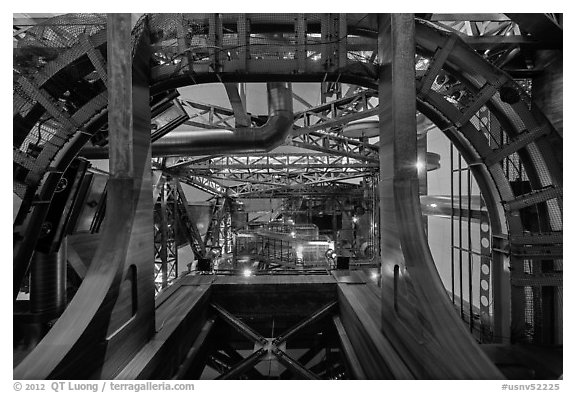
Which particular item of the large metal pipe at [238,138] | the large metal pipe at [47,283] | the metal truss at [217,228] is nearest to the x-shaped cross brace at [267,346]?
the large metal pipe at [47,283]

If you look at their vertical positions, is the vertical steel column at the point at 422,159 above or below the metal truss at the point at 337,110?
below

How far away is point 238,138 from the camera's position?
258 inches

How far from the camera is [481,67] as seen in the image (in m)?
3.29

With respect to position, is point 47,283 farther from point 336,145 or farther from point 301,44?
point 336,145

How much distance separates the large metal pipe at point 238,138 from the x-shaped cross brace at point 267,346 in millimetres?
3852

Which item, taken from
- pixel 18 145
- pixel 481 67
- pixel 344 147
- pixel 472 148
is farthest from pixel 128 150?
pixel 344 147

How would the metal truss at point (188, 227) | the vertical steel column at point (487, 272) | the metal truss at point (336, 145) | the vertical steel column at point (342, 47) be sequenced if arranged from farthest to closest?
the metal truss at point (188, 227) < the metal truss at point (336, 145) < the vertical steel column at point (487, 272) < the vertical steel column at point (342, 47)

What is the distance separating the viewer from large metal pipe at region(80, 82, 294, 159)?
5941 millimetres

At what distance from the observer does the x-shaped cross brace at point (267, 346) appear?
3672 mm

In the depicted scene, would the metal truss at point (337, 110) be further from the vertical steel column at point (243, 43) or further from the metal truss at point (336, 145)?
the vertical steel column at point (243, 43)

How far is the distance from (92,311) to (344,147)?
951 cm

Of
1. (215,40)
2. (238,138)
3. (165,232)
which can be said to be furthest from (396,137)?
(165,232)

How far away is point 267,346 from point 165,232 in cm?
→ 796

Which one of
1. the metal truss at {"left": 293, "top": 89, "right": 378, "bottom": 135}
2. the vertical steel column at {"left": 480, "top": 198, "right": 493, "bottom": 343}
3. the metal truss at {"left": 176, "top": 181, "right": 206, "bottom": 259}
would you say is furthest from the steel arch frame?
the metal truss at {"left": 176, "top": 181, "right": 206, "bottom": 259}
